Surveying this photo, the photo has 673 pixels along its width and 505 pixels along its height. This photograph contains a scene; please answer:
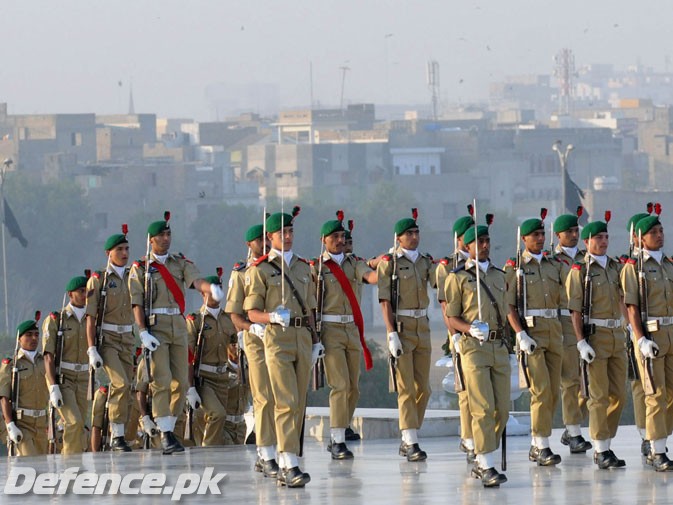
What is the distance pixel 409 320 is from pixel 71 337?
11.0 ft

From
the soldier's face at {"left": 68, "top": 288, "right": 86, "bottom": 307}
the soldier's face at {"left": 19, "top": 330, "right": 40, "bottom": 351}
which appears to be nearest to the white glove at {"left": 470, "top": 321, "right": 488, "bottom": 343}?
the soldier's face at {"left": 68, "top": 288, "right": 86, "bottom": 307}

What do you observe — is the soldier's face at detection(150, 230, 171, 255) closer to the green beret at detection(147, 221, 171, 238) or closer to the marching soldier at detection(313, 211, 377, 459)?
the green beret at detection(147, 221, 171, 238)

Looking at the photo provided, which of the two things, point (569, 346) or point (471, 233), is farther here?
point (569, 346)

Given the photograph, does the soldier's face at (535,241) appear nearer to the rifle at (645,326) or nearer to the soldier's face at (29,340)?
the rifle at (645,326)

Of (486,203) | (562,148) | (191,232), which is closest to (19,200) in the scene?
(191,232)

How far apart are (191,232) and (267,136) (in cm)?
6088

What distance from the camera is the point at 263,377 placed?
621 inches

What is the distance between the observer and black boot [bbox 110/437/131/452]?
1884 centimetres

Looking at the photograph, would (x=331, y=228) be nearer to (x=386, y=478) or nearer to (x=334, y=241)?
(x=334, y=241)

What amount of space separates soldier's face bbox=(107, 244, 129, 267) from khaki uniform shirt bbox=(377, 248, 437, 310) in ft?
8.00

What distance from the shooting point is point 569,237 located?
17.4m

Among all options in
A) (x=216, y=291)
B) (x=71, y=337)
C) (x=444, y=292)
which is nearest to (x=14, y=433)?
(x=71, y=337)

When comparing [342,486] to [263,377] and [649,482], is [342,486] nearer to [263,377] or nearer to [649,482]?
[263,377]

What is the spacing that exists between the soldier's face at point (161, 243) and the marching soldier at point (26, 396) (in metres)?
1.92
